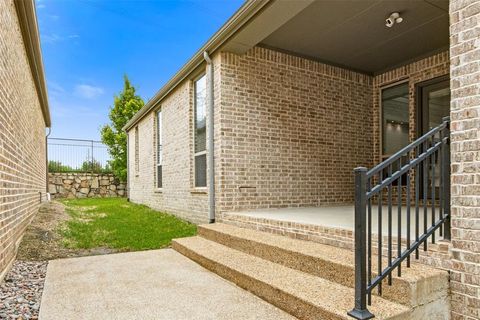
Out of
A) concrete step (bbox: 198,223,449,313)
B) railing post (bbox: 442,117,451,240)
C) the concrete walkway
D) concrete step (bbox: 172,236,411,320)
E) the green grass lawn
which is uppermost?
railing post (bbox: 442,117,451,240)

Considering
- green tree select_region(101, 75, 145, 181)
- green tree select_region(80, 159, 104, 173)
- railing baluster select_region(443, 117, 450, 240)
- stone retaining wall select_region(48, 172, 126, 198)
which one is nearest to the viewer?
railing baluster select_region(443, 117, 450, 240)

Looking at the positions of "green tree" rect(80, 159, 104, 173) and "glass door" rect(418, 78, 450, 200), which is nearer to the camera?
"glass door" rect(418, 78, 450, 200)

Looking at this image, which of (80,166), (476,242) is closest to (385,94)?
(476,242)

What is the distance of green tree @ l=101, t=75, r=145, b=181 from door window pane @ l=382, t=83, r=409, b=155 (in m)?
14.7

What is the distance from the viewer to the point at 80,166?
1700 cm

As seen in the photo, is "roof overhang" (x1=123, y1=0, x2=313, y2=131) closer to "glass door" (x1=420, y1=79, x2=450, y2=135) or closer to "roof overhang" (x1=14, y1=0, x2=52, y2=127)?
"roof overhang" (x1=14, y1=0, x2=52, y2=127)

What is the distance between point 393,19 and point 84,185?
52.4 feet

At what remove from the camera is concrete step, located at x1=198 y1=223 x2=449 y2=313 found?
2096 millimetres

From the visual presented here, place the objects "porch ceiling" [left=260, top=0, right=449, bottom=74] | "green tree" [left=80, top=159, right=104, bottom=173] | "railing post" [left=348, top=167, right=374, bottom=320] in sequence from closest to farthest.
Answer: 1. "railing post" [left=348, top=167, right=374, bottom=320]
2. "porch ceiling" [left=260, top=0, right=449, bottom=74]
3. "green tree" [left=80, top=159, right=104, bottom=173]

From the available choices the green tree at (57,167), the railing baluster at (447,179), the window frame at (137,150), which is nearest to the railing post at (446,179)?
the railing baluster at (447,179)

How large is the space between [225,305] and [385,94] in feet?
18.9

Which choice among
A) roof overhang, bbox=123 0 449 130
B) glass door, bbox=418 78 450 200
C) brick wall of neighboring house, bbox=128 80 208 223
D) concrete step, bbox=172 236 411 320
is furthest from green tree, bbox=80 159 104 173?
glass door, bbox=418 78 450 200

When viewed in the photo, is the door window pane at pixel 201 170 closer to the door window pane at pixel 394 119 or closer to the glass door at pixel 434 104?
the door window pane at pixel 394 119

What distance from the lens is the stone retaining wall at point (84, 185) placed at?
51.9 feet
